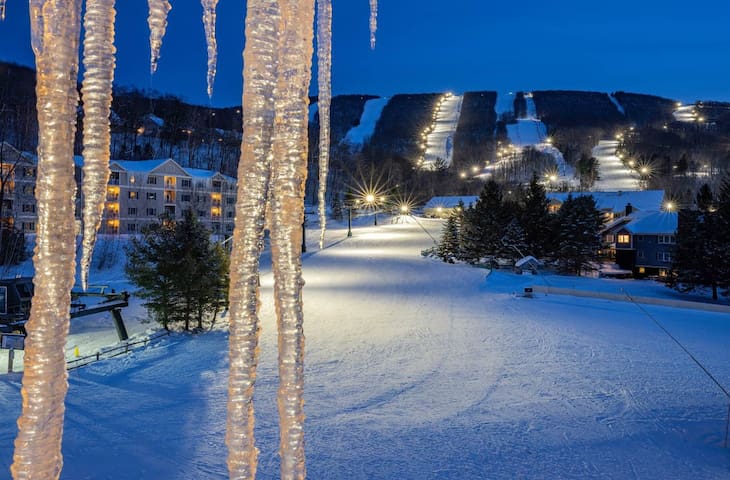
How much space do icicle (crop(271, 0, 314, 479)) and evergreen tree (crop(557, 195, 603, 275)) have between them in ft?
145

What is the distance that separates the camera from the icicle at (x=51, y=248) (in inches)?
63.5

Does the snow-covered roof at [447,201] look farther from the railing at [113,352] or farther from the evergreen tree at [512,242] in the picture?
the railing at [113,352]

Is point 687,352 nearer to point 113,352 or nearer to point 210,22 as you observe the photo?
point 210,22

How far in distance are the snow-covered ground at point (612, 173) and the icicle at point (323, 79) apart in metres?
97.9

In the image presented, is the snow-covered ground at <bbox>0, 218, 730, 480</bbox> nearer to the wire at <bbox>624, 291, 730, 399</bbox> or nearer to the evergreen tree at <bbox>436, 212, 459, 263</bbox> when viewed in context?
the wire at <bbox>624, 291, 730, 399</bbox>

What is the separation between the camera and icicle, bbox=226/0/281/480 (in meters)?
1.75

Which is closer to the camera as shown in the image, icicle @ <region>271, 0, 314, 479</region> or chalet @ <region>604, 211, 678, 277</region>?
icicle @ <region>271, 0, 314, 479</region>

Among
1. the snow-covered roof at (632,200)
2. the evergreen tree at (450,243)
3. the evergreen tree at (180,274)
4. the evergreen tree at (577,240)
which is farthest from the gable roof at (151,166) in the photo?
the snow-covered roof at (632,200)

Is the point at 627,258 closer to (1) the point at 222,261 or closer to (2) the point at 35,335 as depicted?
(1) the point at 222,261

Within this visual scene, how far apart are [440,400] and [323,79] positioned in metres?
10.9

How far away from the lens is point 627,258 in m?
46.6

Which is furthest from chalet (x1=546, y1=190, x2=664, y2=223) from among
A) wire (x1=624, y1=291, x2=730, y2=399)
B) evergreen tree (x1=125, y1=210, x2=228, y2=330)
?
evergreen tree (x1=125, y1=210, x2=228, y2=330)

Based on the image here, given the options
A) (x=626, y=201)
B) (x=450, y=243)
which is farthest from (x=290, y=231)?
(x=626, y=201)

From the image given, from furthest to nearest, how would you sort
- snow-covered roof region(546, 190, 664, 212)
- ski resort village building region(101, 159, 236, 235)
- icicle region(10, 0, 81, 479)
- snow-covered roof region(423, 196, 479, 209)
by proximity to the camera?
snow-covered roof region(423, 196, 479, 209)
snow-covered roof region(546, 190, 664, 212)
ski resort village building region(101, 159, 236, 235)
icicle region(10, 0, 81, 479)
